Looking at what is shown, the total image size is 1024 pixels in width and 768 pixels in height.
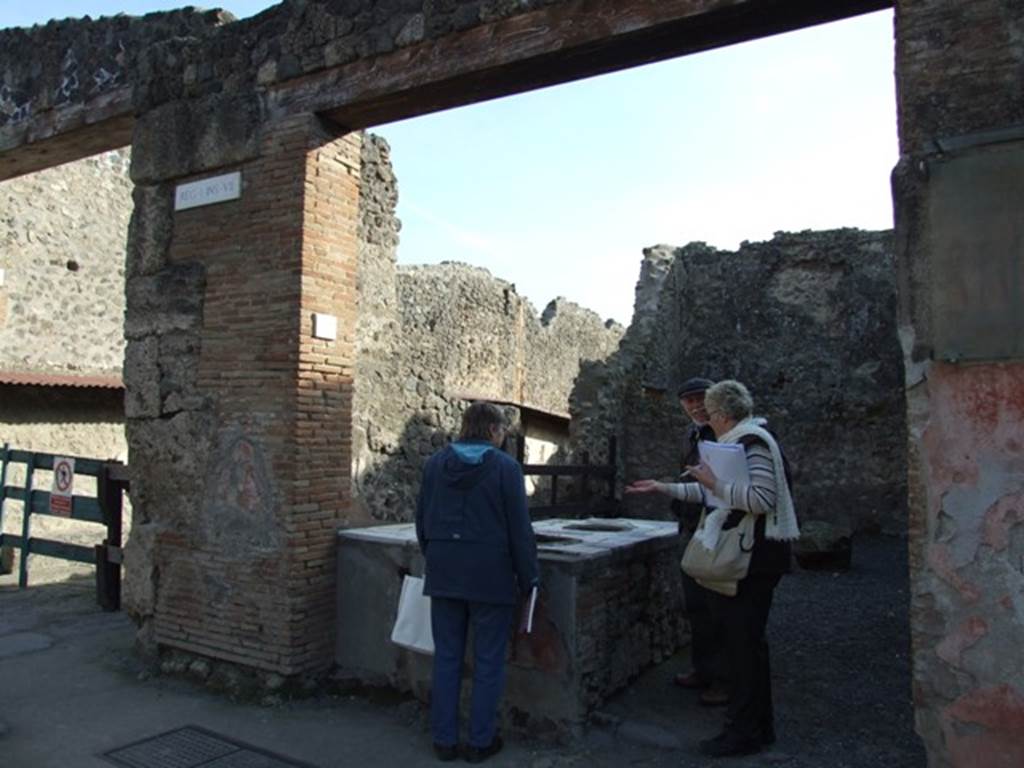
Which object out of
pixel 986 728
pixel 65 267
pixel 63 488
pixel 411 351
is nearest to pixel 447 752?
pixel 986 728

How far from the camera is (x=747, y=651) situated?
3738 millimetres

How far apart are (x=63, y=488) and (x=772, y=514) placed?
21.2 ft

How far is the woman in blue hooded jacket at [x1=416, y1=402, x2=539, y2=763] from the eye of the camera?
3.84 metres

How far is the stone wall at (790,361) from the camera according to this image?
38.2 ft

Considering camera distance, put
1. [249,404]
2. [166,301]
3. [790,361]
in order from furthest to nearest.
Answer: [790,361] → [166,301] → [249,404]

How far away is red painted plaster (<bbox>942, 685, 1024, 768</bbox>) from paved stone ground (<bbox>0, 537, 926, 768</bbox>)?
0.54 metres

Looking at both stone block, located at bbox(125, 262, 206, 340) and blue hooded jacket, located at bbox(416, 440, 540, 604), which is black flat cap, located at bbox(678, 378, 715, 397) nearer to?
blue hooded jacket, located at bbox(416, 440, 540, 604)

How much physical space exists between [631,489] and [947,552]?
136 cm

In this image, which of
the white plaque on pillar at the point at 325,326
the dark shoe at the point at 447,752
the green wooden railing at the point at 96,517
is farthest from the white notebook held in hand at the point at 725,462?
the green wooden railing at the point at 96,517

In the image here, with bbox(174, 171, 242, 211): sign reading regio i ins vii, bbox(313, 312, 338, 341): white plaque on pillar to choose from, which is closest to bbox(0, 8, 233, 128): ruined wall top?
bbox(174, 171, 242, 211): sign reading regio i ins vii

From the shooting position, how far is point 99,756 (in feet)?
13.0

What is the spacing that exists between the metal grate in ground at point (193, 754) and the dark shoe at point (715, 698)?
1.96 metres

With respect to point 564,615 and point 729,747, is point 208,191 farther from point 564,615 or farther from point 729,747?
point 729,747

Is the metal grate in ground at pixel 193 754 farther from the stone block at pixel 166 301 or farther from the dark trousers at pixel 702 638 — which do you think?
the stone block at pixel 166 301
